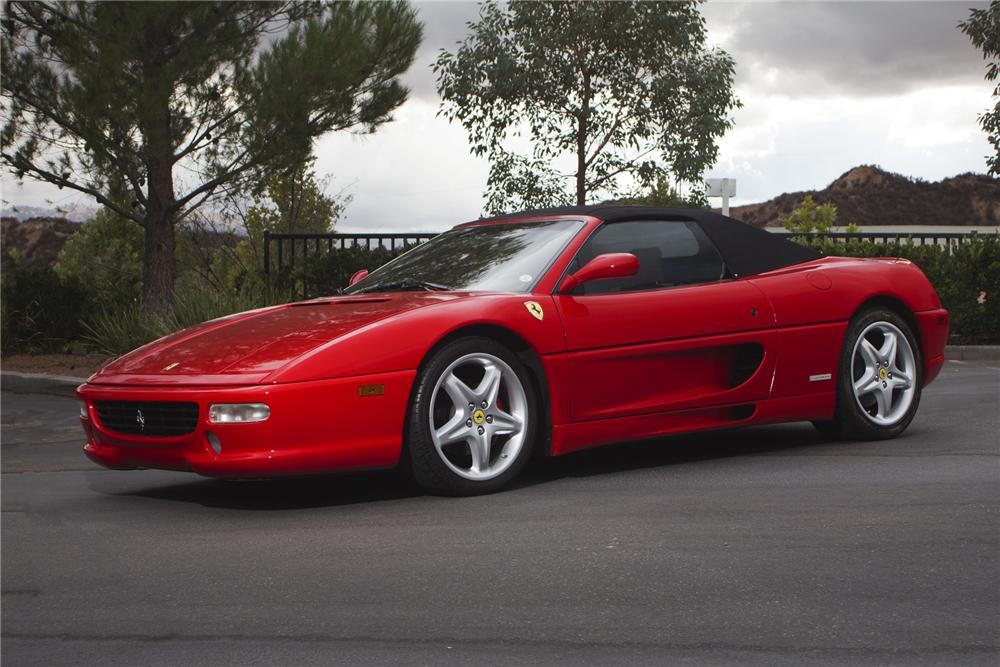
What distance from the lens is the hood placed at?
206 inches

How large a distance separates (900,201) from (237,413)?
81.3 m

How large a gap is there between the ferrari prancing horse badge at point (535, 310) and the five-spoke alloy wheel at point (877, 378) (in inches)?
78.1

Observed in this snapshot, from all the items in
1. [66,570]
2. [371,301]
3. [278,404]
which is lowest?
[66,570]

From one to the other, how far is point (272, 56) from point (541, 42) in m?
5.33

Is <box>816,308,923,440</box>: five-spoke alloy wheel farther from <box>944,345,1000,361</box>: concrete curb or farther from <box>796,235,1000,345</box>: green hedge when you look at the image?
<box>796,235,1000,345</box>: green hedge

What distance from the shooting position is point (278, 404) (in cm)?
505

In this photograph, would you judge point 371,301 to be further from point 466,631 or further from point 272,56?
point 272,56

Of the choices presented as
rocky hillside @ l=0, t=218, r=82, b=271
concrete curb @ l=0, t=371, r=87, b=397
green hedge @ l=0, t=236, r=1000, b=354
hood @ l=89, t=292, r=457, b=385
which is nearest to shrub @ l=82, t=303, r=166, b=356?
concrete curb @ l=0, t=371, r=87, b=397

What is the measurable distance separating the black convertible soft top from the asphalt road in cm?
107

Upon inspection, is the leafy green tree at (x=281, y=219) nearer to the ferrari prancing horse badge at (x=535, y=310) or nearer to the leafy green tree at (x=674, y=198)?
the leafy green tree at (x=674, y=198)

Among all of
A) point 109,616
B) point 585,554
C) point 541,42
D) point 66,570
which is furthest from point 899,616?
point 541,42

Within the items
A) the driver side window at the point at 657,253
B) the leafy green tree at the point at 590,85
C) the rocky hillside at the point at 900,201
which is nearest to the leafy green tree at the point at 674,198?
the leafy green tree at the point at 590,85

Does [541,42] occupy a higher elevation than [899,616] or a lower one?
higher

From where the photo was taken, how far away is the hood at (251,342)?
206 inches
